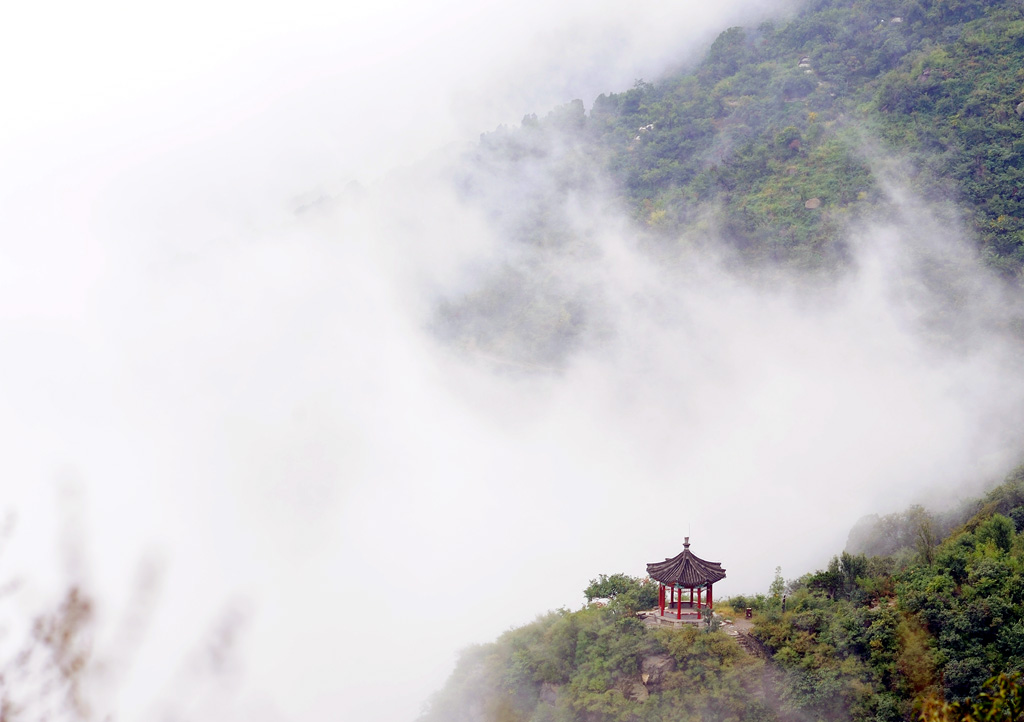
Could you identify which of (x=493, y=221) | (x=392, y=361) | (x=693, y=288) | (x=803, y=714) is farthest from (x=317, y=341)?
(x=803, y=714)

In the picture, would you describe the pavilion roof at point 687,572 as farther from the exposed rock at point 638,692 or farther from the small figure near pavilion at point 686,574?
the exposed rock at point 638,692

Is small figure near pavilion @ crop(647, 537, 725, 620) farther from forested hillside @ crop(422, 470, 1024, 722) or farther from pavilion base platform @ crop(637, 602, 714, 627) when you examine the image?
forested hillside @ crop(422, 470, 1024, 722)

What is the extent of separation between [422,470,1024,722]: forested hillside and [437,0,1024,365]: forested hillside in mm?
40303

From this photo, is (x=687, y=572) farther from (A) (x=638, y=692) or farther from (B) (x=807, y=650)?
(B) (x=807, y=650)

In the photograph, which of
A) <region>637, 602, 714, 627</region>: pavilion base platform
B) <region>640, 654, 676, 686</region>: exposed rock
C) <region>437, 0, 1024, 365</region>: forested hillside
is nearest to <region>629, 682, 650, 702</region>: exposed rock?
<region>640, 654, 676, 686</region>: exposed rock

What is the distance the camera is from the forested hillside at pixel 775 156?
266 feet

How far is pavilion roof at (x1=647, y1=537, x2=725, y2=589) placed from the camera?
37.2 metres

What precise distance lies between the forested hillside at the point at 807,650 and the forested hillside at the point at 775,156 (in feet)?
132

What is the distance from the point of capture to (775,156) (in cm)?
9212

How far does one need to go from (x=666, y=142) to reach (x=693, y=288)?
24984mm

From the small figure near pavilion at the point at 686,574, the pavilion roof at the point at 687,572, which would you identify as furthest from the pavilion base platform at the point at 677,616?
the pavilion roof at the point at 687,572

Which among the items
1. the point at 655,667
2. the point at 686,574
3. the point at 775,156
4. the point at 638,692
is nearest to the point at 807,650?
the point at 686,574

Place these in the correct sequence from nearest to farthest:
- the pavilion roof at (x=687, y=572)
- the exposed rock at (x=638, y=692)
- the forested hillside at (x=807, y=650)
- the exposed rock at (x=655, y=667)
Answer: the forested hillside at (x=807, y=650) → the exposed rock at (x=655, y=667) → the exposed rock at (x=638, y=692) → the pavilion roof at (x=687, y=572)

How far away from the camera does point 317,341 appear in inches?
3440
